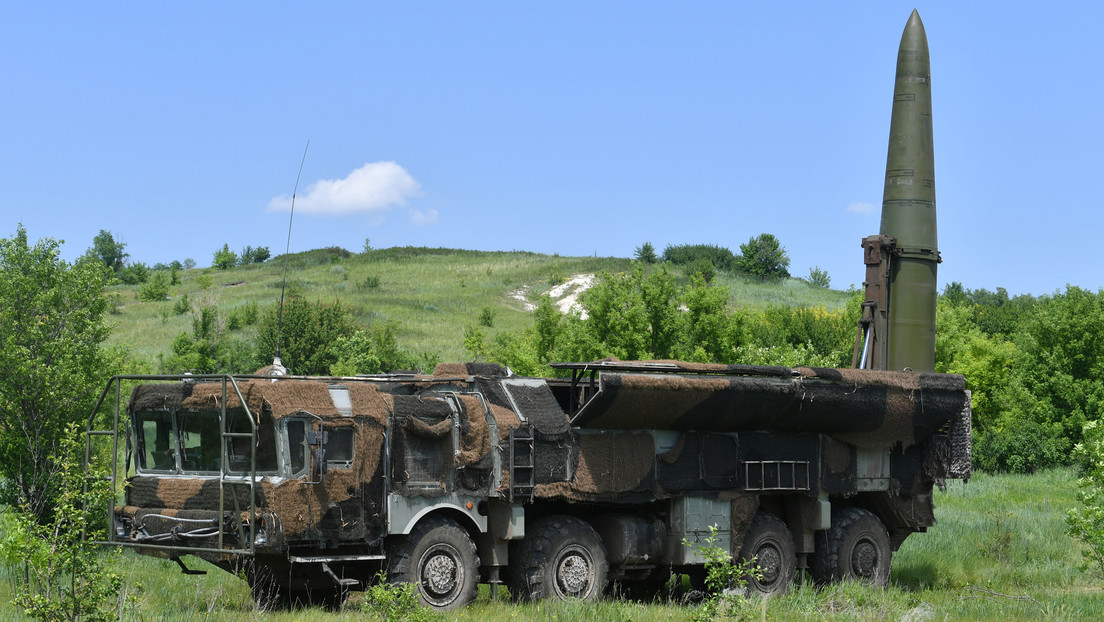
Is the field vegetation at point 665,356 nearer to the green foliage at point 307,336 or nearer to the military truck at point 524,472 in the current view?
the green foliage at point 307,336

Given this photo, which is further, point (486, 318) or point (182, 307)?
point (182, 307)

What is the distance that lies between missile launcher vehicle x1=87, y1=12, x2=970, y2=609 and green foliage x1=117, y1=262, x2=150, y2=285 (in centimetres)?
9280

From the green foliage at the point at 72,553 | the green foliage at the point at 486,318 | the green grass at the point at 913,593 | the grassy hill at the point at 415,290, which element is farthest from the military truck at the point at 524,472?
the green foliage at the point at 486,318

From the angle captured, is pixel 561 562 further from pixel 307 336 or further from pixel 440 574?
pixel 307 336

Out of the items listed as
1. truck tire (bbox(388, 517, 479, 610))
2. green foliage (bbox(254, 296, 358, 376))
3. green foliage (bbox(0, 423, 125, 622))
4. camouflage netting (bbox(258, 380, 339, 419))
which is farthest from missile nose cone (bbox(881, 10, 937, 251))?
green foliage (bbox(254, 296, 358, 376))

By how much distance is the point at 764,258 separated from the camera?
11338 cm

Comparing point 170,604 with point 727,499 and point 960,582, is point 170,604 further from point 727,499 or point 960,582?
point 960,582

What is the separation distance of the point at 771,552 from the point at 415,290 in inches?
2898

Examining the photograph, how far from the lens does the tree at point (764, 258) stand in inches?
4427

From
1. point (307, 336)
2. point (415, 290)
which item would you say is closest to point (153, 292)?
point (415, 290)

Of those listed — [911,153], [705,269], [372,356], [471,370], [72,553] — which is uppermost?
[705,269]

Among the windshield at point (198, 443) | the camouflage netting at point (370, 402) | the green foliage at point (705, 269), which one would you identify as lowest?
the windshield at point (198, 443)

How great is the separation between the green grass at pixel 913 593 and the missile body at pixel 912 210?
133 inches

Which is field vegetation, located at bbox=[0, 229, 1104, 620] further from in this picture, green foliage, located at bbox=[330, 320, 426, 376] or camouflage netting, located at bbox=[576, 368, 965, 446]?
camouflage netting, located at bbox=[576, 368, 965, 446]
